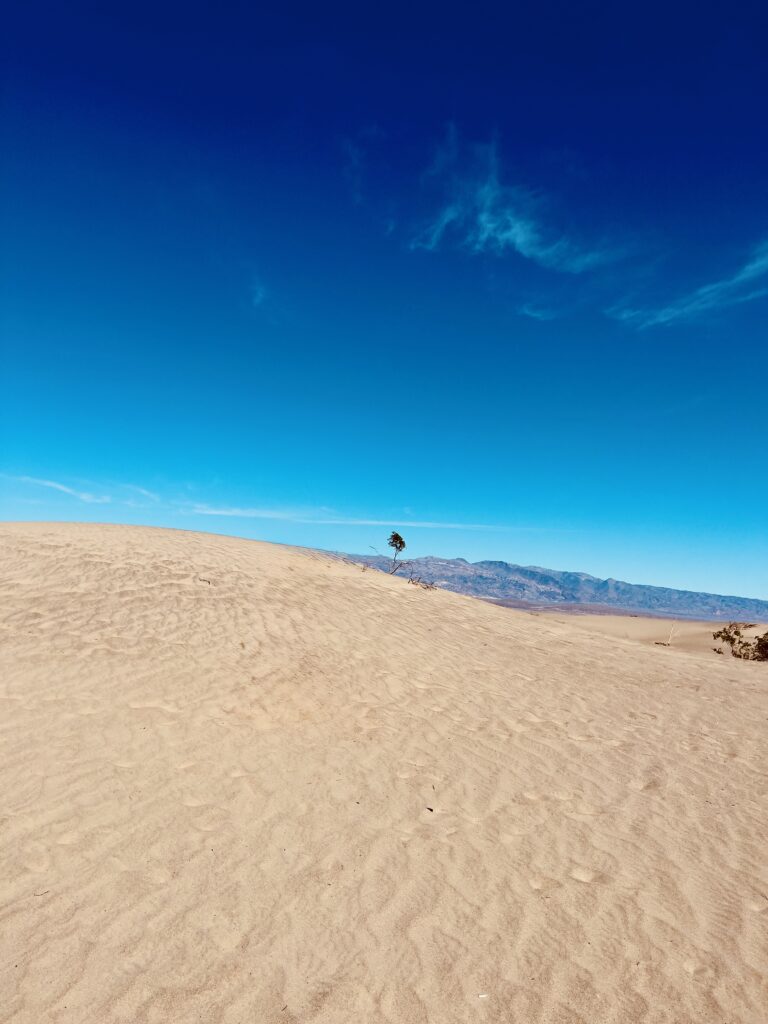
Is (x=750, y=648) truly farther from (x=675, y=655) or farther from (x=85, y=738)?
(x=85, y=738)

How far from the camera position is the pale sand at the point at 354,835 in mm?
3574

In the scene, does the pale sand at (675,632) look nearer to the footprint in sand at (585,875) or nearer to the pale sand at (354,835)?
the pale sand at (354,835)

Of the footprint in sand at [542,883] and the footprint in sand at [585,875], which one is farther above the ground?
the footprint in sand at [585,875]

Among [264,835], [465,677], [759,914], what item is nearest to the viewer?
[759,914]

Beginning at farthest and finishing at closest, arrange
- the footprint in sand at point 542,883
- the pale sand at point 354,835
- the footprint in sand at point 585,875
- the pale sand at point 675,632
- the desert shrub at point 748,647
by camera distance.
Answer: the pale sand at point 675,632 < the desert shrub at point 748,647 < the footprint in sand at point 585,875 < the footprint in sand at point 542,883 < the pale sand at point 354,835

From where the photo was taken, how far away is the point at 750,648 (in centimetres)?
2258

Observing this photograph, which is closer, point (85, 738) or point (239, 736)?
point (85, 738)

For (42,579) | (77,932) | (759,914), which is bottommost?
(77,932)

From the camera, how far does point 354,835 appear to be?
5234 mm

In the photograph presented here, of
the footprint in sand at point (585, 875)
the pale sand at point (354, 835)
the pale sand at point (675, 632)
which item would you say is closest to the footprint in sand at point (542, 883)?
the pale sand at point (354, 835)

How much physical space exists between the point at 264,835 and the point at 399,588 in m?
14.0

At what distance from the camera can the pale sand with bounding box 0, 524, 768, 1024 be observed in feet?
11.7

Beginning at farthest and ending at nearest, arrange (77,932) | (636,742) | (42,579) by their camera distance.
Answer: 1. (42,579)
2. (636,742)
3. (77,932)

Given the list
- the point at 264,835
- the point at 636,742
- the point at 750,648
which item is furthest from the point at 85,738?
the point at 750,648
